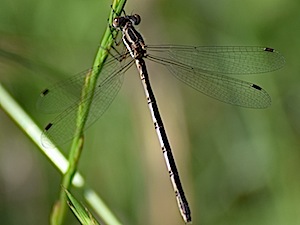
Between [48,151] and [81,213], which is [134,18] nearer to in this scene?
[48,151]

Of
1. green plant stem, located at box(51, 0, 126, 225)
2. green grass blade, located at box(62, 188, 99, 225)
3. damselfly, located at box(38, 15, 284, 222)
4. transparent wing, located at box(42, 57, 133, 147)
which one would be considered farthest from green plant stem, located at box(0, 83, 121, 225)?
damselfly, located at box(38, 15, 284, 222)

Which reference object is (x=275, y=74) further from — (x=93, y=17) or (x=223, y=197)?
(x=93, y=17)

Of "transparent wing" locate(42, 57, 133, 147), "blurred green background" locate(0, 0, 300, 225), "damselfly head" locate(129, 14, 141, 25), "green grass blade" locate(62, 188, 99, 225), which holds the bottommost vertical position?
"blurred green background" locate(0, 0, 300, 225)

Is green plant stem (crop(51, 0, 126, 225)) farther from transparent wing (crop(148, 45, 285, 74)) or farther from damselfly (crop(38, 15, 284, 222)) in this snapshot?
transparent wing (crop(148, 45, 285, 74))

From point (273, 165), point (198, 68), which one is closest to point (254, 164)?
point (273, 165)

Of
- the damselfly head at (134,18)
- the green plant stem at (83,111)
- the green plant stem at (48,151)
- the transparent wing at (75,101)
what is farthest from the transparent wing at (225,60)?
the green plant stem at (83,111)

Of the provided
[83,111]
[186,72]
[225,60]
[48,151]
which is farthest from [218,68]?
[83,111]
